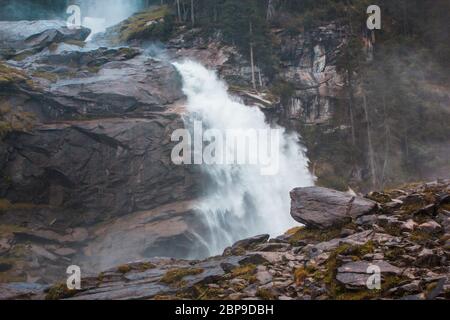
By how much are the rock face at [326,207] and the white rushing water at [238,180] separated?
447 inches

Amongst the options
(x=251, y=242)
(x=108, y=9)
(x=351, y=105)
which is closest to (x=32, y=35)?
(x=108, y=9)

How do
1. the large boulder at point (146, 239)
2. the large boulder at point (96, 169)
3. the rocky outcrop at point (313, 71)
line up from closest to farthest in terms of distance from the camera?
the large boulder at point (146, 239), the large boulder at point (96, 169), the rocky outcrop at point (313, 71)

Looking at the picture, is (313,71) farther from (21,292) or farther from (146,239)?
(21,292)

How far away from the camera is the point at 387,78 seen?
40.8 m

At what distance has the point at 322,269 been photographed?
41.1ft

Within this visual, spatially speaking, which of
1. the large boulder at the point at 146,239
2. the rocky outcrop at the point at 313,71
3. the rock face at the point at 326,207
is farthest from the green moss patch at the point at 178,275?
the rocky outcrop at the point at 313,71

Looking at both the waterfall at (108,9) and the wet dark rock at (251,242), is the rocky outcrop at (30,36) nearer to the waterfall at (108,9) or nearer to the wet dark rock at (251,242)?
the waterfall at (108,9)

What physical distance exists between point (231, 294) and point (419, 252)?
191 inches

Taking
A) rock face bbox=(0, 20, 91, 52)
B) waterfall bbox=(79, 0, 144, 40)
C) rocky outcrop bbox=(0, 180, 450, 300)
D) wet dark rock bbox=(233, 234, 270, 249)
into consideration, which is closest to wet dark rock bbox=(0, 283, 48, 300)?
rocky outcrop bbox=(0, 180, 450, 300)

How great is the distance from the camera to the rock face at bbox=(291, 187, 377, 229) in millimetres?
16047

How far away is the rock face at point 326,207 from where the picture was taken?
52.6 ft

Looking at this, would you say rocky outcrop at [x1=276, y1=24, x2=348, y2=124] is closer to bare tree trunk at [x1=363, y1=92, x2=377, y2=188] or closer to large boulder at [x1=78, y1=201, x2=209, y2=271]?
bare tree trunk at [x1=363, y1=92, x2=377, y2=188]

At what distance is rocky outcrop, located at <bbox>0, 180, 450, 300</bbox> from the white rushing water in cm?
1181

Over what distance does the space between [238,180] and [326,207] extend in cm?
1577
